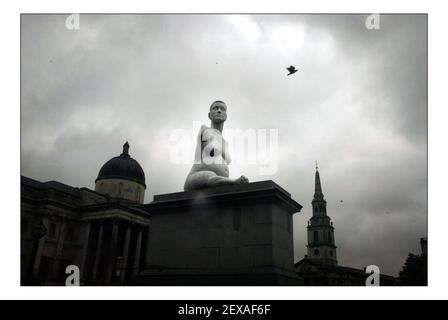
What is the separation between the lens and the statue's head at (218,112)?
870cm

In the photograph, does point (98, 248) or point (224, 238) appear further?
point (98, 248)

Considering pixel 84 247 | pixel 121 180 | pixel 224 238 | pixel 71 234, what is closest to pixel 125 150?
pixel 121 180

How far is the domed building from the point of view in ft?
177

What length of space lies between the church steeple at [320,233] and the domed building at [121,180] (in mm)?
55382

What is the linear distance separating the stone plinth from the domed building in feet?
158

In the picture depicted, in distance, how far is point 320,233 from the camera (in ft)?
328

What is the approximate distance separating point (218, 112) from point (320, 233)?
320 ft

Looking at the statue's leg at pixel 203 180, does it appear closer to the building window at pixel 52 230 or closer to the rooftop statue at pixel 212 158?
the rooftop statue at pixel 212 158

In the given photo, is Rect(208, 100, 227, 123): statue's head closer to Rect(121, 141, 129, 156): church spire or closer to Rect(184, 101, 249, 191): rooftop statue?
Rect(184, 101, 249, 191): rooftop statue

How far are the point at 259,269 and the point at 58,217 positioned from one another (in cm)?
4387

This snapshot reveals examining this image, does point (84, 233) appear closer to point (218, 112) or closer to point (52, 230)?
point (52, 230)

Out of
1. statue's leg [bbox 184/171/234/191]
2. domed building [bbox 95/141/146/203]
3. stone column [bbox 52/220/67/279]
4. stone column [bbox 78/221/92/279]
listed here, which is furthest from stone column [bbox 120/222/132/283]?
statue's leg [bbox 184/171/234/191]

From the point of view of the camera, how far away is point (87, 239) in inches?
1811

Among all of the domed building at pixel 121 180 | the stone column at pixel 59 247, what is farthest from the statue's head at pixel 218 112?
the domed building at pixel 121 180
